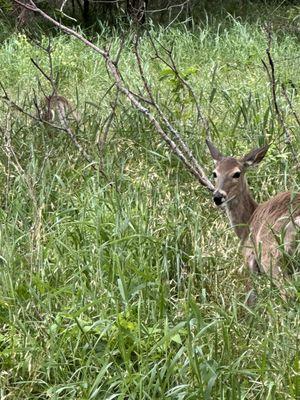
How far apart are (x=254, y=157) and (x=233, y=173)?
163 millimetres

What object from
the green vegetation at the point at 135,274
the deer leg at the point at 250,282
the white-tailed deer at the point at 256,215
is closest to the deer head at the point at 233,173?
the white-tailed deer at the point at 256,215

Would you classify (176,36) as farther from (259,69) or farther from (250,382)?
(250,382)

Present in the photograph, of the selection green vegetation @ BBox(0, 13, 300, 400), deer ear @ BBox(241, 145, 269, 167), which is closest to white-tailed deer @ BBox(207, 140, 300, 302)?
deer ear @ BBox(241, 145, 269, 167)

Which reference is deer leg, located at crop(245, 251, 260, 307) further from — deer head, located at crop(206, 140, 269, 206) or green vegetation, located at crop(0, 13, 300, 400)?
deer head, located at crop(206, 140, 269, 206)

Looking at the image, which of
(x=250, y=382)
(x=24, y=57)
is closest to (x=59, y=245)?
(x=250, y=382)

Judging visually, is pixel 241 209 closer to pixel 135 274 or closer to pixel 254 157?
pixel 254 157

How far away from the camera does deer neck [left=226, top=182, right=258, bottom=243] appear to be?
19.1 ft

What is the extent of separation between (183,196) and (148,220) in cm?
60

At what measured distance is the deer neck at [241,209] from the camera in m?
5.82

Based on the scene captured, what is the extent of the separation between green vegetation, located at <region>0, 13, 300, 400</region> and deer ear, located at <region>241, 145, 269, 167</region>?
19 centimetres

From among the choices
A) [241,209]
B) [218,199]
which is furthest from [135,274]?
[241,209]

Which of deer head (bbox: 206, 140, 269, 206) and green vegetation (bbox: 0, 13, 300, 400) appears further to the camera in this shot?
deer head (bbox: 206, 140, 269, 206)

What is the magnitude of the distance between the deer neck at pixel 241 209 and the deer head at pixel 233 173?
0.03 m

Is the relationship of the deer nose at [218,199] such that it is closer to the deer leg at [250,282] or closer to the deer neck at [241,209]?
the deer neck at [241,209]
